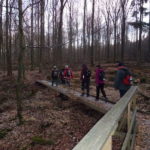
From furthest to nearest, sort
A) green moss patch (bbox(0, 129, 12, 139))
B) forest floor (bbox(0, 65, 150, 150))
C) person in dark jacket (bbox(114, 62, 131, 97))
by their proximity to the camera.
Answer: green moss patch (bbox(0, 129, 12, 139))
person in dark jacket (bbox(114, 62, 131, 97))
forest floor (bbox(0, 65, 150, 150))

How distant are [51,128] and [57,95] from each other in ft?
18.6

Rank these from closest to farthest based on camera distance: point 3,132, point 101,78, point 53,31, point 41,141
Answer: point 41,141, point 3,132, point 101,78, point 53,31

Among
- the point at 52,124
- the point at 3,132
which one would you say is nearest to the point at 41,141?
the point at 52,124

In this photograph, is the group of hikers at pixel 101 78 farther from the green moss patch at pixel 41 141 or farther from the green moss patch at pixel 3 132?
the green moss patch at pixel 3 132

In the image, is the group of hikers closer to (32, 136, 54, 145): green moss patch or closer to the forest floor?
the forest floor

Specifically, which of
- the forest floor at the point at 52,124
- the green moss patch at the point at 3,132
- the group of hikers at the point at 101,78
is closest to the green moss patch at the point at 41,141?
the forest floor at the point at 52,124

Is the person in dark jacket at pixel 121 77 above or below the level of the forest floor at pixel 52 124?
above

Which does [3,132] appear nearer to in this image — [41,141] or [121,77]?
[41,141]

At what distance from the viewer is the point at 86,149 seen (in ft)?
5.05

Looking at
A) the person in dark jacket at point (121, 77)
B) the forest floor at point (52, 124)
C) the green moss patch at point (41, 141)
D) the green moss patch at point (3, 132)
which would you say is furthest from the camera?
the green moss patch at point (3, 132)

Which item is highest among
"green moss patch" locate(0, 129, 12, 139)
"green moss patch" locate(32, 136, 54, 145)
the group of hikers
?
the group of hikers

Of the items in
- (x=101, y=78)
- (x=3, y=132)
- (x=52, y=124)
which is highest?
(x=101, y=78)

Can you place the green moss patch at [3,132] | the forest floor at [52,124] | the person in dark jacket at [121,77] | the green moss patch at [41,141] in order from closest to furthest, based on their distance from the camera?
the forest floor at [52,124], the green moss patch at [41,141], the person in dark jacket at [121,77], the green moss patch at [3,132]

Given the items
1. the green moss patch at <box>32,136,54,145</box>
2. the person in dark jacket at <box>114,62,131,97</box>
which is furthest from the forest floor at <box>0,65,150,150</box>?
the person in dark jacket at <box>114,62,131,97</box>
